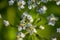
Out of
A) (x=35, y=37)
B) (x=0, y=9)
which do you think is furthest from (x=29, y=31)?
(x=0, y=9)

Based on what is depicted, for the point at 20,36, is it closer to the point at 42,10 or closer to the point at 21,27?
the point at 21,27

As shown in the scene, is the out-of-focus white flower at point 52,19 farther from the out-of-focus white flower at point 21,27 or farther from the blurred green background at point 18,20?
the out-of-focus white flower at point 21,27

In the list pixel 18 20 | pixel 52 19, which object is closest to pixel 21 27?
pixel 18 20

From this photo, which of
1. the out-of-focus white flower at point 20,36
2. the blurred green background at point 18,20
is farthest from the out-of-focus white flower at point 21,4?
the out-of-focus white flower at point 20,36

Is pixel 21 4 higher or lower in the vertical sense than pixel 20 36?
higher

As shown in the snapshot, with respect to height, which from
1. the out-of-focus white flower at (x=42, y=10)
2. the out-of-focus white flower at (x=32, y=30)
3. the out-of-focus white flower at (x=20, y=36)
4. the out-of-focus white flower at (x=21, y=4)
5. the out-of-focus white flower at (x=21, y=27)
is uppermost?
the out-of-focus white flower at (x=21, y=4)

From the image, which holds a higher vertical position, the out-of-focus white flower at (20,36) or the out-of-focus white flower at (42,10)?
the out-of-focus white flower at (42,10)

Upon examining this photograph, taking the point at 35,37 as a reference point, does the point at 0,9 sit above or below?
above

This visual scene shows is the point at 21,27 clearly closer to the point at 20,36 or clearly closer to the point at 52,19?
the point at 20,36

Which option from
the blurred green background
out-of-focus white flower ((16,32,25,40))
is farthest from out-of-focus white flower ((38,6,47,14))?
out-of-focus white flower ((16,32,25,40))

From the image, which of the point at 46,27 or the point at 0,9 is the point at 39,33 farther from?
the point at 0,9

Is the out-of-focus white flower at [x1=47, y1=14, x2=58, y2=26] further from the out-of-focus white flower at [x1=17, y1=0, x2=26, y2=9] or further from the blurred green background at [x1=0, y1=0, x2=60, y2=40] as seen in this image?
the out-of-focus white flower at [x1=17, y1=0, x2=26, y2=9]
